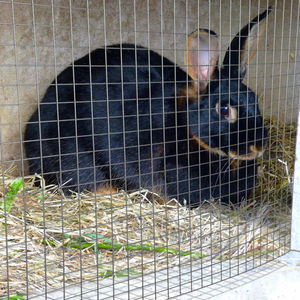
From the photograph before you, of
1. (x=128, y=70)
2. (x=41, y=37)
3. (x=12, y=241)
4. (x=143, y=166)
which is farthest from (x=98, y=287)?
(x=41, y=37)

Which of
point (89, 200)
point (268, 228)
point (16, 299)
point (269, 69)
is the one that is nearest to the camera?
point (16, 299)

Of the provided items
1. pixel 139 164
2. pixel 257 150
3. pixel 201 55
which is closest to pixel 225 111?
Answer: pixel 257 150

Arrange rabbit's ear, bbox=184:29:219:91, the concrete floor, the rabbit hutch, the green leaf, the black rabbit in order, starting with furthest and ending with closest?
the black rabbit
the green leaf
rabbit's ear, bbox=184:29:219:91
the rabbit hutch
the concrete floor

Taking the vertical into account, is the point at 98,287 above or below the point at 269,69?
below

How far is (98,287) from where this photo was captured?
2.12m

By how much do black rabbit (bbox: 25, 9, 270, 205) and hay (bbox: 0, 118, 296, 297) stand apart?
163mm

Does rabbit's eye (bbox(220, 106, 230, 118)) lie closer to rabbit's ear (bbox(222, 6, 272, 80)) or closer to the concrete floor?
rabbit's ear (bbox(222, 6, 272, 80))

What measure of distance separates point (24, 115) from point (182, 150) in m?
1.15

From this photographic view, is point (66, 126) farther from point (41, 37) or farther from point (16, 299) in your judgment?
point (16, 299)

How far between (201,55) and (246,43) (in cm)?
25

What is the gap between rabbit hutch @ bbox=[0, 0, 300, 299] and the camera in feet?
7.66

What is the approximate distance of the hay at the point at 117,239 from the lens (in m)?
2.23

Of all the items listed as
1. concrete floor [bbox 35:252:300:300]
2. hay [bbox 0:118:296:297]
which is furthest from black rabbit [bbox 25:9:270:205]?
concrete floor [bbox 35:252:300:300]

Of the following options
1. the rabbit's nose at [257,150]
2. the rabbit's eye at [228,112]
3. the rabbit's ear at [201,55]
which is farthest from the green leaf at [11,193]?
the rabbit's nose at [257,150]
